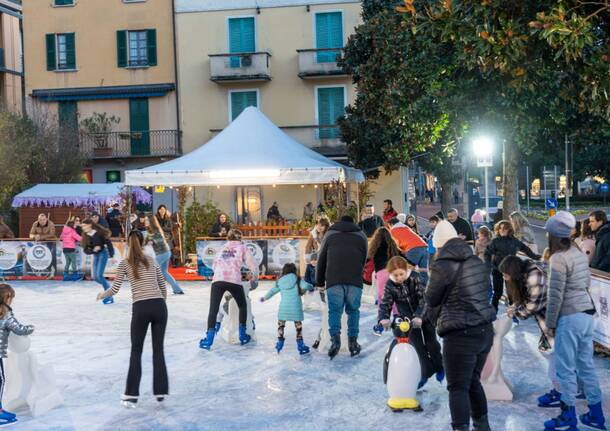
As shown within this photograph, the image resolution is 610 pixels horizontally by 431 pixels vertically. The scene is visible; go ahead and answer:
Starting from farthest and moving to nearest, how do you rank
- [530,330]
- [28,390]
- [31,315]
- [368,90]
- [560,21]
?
[368,90] < [31,315] < [530,330] < [560,21] < [28,390]

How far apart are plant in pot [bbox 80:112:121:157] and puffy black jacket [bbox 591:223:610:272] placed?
1009 inches

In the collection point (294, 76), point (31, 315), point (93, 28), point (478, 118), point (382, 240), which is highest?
point (93, 28)

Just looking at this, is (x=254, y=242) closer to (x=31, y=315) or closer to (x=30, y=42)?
(x=31, y=315)

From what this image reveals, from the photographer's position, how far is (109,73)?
32312 mm

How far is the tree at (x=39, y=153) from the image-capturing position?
28384 millimetres

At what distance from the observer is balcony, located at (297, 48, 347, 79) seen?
30375mm

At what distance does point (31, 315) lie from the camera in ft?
43.9

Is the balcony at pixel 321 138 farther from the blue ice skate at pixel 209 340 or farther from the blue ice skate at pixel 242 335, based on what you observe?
the blue ice skate at pixel 209 340

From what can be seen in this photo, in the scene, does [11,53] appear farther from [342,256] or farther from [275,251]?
[342,256]

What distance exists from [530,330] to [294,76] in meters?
21.5

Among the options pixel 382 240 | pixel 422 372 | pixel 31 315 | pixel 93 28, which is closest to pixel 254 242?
pixel 31 315

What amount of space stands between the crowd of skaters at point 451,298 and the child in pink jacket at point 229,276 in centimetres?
1

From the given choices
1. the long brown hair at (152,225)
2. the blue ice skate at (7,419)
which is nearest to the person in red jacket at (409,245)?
the long brown hair at (152,225)

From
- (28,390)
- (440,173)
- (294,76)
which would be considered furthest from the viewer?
(440,173)
